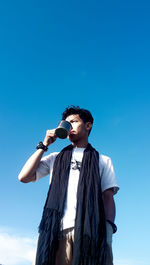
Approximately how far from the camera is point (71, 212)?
9.41 feet

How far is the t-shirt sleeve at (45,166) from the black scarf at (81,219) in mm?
230

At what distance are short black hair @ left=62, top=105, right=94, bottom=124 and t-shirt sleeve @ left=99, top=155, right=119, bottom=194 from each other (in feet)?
2.75

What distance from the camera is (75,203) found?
2.94 m

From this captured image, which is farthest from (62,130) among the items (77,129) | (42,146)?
(77,129)

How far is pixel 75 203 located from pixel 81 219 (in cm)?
26

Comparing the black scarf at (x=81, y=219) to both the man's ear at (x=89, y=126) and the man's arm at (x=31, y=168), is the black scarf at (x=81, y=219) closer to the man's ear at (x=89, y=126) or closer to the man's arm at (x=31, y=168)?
the man's arm at (x=31, y=168)

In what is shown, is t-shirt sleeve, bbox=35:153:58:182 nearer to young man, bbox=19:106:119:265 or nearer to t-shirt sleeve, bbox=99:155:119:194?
young man, bbox=19:106:119:265

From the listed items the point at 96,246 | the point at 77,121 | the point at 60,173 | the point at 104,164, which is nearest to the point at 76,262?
the point at 96,246

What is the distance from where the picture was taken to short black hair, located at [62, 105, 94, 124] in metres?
4.16

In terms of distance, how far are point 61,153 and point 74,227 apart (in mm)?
1164

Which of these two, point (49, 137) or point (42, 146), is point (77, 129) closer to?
point (49, 137)

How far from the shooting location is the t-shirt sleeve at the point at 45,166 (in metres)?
3.43

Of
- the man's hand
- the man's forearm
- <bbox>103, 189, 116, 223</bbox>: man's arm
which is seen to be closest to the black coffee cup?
the man's hand

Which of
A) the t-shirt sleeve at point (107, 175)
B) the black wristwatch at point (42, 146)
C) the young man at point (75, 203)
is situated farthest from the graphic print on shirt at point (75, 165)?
the black wristwatch at point (42, 146)
